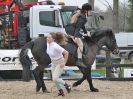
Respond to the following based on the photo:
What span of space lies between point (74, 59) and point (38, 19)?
9.11 meters

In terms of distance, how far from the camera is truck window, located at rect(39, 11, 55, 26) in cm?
2262

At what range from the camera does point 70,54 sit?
14031mm

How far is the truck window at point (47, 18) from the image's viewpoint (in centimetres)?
2262

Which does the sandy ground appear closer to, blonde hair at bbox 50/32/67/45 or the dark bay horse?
the dark bay horse

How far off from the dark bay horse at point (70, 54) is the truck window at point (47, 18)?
8.10 meters

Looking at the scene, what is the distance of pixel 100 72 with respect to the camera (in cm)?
2039

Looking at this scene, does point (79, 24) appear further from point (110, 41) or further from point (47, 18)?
point (47, 18)

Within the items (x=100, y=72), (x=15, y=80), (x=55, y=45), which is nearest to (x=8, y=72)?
(x=15, y=80)

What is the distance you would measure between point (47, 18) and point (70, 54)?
8.95 metres

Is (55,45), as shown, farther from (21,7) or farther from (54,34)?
(21,7)

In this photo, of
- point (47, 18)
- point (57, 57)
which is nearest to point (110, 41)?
point (57, 57)

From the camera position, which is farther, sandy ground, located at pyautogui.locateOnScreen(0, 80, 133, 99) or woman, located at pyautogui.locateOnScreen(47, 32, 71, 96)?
sandy ground, located at pyautogui.locateOnScreen(0, 80, 133, 99)

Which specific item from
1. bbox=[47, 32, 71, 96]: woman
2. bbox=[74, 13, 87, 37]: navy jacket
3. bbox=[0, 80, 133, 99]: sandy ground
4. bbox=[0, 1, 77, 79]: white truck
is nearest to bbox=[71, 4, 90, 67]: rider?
bbox=[74, 13, 87, 37]: navy jacket

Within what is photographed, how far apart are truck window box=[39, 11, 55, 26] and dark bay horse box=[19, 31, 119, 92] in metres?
8.10
